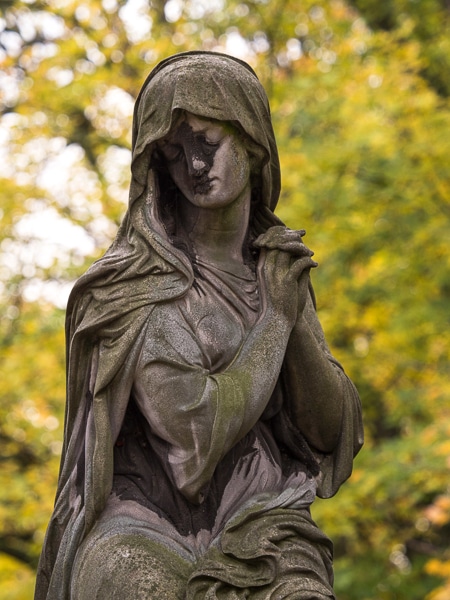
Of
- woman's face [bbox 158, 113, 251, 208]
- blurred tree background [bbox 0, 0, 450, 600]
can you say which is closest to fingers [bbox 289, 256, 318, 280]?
woman's face [bbox 158, 113, 251, 208]

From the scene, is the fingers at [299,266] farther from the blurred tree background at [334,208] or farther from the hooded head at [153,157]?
the blurred tree background at [334,208]

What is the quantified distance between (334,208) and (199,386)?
966 centimetres

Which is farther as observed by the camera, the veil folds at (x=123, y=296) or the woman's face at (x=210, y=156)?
the woman's face at (x=210, y=156)

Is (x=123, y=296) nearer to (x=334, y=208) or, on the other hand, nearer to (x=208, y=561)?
(x=208, y=561)

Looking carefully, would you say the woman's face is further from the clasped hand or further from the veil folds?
the clasped hand

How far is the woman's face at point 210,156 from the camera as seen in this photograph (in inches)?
174

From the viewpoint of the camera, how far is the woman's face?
4.43m

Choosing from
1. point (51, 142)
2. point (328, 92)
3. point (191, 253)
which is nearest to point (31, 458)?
point (51, 142)

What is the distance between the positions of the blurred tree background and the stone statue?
772 centimetres

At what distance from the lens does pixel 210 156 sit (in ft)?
14.5

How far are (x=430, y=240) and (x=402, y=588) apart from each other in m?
4.06

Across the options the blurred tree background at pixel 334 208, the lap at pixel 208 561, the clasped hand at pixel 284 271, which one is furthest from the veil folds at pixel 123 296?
the blurred tree background at pixel 334 208

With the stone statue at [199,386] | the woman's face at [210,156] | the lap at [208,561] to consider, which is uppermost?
the woman's face at [210,156]

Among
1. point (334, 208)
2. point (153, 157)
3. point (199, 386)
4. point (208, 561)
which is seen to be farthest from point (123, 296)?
point (334, 208)
